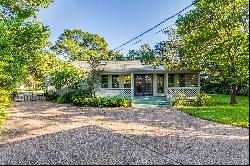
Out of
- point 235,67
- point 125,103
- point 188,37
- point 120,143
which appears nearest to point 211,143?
point 120,143

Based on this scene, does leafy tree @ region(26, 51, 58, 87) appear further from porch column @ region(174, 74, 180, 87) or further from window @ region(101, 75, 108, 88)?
porch column @ region(174, 74, 180, 87)

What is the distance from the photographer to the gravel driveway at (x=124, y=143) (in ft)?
26.6

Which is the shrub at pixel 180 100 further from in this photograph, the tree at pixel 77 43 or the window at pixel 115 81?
the tree at pixel 77 43

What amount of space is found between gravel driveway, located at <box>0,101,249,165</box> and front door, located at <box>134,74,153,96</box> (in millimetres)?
14157

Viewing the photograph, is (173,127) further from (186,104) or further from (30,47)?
(30,47)

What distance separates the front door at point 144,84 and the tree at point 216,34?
5.76 m

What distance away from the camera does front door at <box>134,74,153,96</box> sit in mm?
29219

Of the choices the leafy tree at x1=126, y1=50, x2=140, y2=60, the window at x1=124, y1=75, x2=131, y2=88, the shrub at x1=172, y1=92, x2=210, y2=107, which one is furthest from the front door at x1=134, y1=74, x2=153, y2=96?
the leafy tree at x1=126, y1=50, x2=140, y2=60

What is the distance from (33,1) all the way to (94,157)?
1389 centimetres

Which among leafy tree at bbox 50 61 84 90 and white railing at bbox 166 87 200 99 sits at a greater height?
leafy tree at bbox 50 61 84 90

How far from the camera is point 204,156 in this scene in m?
8.19

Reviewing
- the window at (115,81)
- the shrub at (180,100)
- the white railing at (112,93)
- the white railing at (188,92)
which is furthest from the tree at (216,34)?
the window at (115,81)

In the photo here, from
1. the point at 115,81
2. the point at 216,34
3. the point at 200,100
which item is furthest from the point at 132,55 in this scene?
the point at 200,100

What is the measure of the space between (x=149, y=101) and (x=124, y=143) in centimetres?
1584
